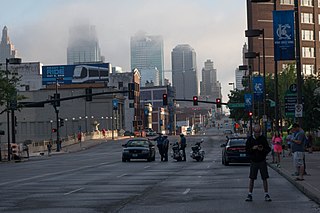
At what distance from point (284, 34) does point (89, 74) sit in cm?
13178

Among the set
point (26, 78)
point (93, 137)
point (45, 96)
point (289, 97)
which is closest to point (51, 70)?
point (45, 96)

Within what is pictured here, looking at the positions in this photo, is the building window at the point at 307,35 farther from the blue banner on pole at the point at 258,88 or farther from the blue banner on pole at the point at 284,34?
the blue banner on pole at the point at 284,34

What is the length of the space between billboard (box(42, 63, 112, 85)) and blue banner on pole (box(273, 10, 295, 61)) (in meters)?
131

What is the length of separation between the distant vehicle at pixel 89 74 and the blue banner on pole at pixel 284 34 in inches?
5150

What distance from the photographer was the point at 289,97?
1262 inches

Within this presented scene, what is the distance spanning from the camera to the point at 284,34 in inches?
1066

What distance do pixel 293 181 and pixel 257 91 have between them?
30.4 metres

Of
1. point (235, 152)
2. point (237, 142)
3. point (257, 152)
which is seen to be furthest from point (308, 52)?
point (257, 152)

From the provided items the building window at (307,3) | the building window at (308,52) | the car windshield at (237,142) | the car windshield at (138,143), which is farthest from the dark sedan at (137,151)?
the building window at (307,3)

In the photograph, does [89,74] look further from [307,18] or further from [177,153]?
[177,153]

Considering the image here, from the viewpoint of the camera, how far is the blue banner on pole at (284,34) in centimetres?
2702

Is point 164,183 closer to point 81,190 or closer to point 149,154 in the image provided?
point 81,190

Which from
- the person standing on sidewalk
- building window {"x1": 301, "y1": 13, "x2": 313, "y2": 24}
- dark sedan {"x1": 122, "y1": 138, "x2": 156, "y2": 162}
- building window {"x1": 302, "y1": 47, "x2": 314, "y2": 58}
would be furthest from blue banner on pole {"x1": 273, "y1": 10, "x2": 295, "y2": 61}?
building window {"x1": 301, "y1": 13, "x2": 313, "y2": 24}

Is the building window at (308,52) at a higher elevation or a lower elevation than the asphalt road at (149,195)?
higher
